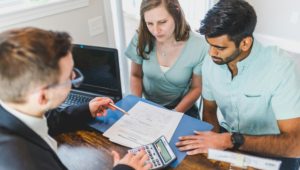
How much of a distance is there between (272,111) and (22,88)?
0.97m

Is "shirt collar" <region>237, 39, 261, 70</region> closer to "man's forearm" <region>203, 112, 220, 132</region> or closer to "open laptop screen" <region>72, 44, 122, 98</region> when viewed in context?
"man's forearm" <region>203, 112, 220, 132</region>

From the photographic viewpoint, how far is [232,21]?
105cm

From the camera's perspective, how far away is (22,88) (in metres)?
0.65

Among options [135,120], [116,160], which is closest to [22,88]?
[116,160]

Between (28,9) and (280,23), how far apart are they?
2570 millimetres

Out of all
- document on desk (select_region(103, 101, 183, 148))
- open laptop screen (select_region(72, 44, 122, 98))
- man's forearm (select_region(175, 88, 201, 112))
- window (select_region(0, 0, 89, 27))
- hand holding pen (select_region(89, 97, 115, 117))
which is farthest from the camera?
man's forearm (select_region(175, 88, 201, 112))

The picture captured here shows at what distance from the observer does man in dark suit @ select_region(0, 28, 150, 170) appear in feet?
2.04

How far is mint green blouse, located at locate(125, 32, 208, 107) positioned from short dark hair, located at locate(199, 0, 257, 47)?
1.27ft

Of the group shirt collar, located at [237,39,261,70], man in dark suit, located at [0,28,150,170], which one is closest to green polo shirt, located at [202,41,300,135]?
shirt collar, located at [237,39,261,70]

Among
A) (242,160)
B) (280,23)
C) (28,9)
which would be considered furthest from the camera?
(280,23)

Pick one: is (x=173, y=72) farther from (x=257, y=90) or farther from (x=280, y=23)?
(x=280, y=23)

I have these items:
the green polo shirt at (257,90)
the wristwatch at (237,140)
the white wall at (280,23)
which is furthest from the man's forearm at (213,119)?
the white wall at (280,23)

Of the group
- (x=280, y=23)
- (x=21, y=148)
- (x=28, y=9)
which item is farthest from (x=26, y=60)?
(x=280, y=23)

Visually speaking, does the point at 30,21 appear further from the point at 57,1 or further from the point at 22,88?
the point at 22,88
